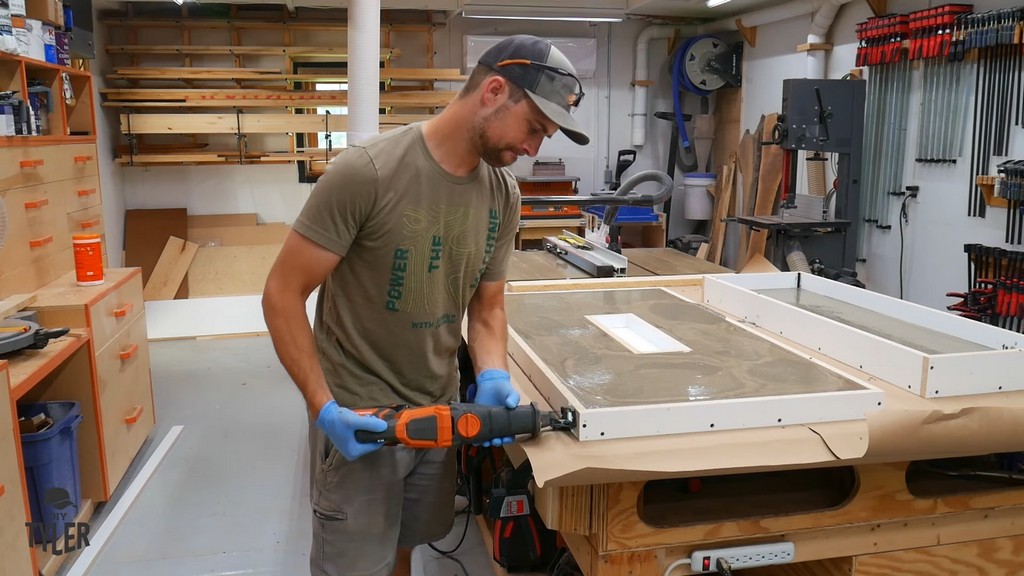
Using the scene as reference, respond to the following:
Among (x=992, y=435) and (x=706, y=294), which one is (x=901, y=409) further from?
(x=706, y=294)

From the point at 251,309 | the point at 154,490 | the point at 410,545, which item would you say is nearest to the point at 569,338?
the point at 410,545

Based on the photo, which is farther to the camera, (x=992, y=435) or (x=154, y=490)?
(x=154, y=490)

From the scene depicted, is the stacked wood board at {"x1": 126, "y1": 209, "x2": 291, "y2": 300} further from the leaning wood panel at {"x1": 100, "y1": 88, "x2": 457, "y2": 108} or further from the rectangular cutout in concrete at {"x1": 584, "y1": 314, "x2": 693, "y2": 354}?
the rectangular cutout in concrete at {"x1": 584, "y1": 314, "x2": 693, "y2": 354}

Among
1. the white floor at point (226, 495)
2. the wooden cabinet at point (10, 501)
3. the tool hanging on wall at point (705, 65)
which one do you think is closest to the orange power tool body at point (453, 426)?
the wooden cabinet at point (10, 501)

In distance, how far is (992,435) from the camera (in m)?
1.48

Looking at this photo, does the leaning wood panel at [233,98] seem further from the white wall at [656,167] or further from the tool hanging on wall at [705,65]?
the tool hanging on wall at [705,65]

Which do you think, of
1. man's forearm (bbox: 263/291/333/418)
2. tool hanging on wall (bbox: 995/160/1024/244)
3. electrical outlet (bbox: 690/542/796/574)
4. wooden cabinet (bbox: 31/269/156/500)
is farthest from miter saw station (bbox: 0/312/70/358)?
tool hanging on wall (bbox: 995/160/1024/244)

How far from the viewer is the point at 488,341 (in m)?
1.70

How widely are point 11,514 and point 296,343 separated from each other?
115cm

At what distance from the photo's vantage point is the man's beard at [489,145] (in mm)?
1396

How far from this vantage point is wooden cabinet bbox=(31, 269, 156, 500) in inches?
108

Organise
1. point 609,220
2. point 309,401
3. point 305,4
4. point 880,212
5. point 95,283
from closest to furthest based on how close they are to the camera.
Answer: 1. point 309,401
2. point 95,283
3. point 609,220
4. point 880,212
5. point 305,4

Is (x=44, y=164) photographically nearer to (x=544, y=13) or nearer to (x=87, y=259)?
(x=87, y=259)

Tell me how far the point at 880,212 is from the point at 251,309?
4.35 meters
